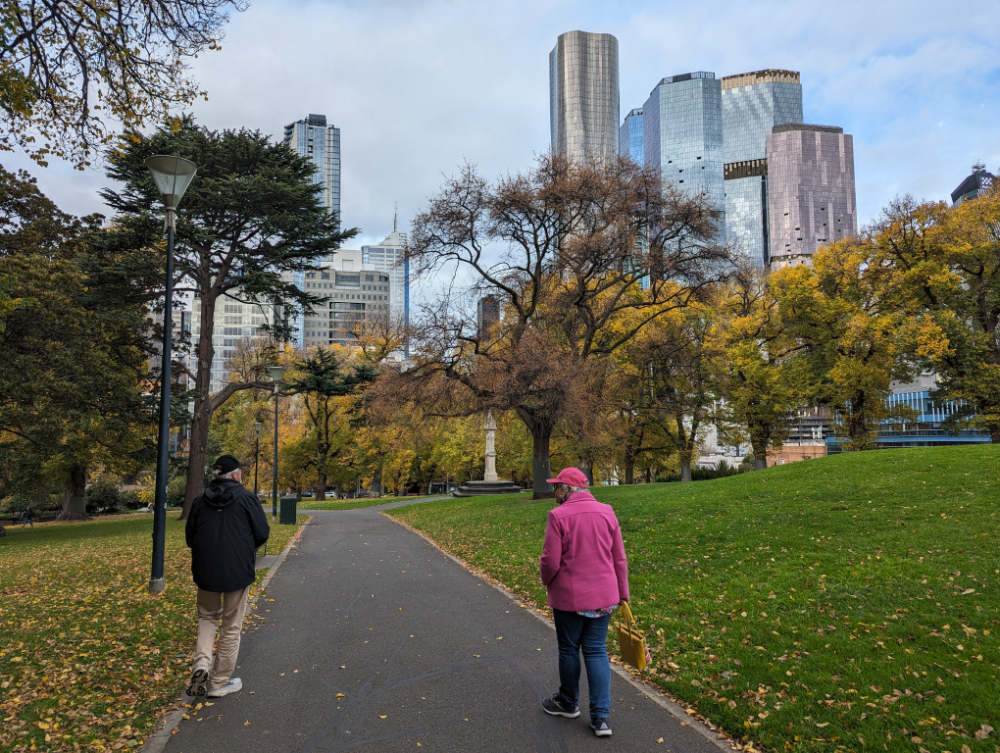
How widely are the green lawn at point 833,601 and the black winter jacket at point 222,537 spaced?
3761 mm

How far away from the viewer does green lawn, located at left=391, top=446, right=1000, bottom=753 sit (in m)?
4.49

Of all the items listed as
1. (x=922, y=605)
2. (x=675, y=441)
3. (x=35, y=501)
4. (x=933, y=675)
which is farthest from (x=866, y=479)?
(x=35, y=501)

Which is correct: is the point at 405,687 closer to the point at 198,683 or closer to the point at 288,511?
the point at 198,683

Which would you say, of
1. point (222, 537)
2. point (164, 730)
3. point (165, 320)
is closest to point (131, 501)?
point (165, 320)

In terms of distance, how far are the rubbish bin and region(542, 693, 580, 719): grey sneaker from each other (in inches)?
678

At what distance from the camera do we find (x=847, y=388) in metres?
29.1

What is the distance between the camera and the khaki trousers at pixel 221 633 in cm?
525

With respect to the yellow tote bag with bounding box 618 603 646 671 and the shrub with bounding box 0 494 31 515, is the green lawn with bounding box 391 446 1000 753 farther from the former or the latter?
the shrub with bounding box 0 494 31 515

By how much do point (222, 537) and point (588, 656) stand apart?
10.2 ft

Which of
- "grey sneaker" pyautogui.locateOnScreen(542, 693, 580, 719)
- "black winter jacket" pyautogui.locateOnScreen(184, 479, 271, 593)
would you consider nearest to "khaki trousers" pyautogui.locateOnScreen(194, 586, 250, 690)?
"black winter jacket" pyautogui.locateOnScreen(184, 479, 271, 593)

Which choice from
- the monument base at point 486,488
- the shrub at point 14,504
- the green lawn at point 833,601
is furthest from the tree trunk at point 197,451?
the shrub at point 14,504

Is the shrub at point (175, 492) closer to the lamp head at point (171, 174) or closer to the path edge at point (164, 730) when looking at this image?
the lamp head at point (171, 174)

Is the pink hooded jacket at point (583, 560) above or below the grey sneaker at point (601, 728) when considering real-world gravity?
above

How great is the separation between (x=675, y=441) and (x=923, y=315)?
13.0 meters
